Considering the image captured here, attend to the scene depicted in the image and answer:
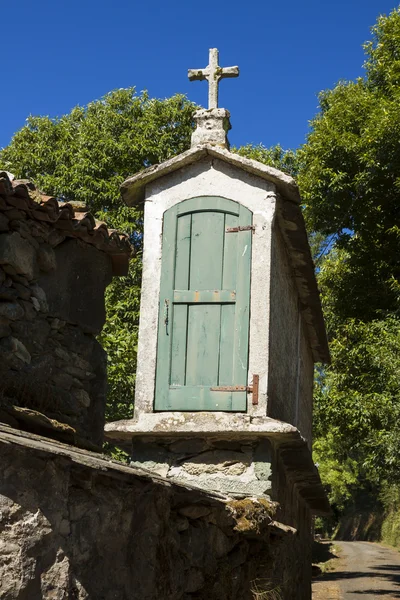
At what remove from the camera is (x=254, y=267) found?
6.57 meters

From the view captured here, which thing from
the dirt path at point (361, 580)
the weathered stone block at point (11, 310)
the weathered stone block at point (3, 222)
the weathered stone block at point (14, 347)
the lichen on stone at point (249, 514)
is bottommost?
the dirt path at point (361, 580)

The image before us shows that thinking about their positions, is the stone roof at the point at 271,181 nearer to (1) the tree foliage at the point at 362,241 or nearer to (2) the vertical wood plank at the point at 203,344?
(2) the vertical wood plank at the point at 203,344

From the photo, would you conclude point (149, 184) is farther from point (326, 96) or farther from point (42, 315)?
point (326, 96)

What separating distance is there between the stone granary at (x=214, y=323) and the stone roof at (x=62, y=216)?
1.21 meters

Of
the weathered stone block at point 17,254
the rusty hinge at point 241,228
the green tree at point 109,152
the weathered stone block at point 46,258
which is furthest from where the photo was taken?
the green tree at point 109,152

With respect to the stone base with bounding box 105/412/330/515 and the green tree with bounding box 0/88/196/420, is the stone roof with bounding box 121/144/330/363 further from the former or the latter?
the green tree with bounding box 0/88/196/420

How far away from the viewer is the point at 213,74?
756 cm

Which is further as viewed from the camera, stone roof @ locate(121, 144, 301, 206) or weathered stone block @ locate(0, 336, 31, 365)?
stone roof @ locate(121, 144, 301, 206)

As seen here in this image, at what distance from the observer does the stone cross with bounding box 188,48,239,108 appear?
752 centimetres

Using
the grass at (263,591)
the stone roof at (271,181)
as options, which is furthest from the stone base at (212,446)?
the stone roof at (271,181)

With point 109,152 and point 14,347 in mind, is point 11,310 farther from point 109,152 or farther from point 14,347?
point 109,152

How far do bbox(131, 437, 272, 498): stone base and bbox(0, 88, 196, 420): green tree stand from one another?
801 cm

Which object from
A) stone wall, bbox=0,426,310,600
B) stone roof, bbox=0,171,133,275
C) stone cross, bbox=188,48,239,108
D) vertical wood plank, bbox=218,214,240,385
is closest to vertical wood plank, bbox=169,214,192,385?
vertical wood plank, bbox=218,214,240,385

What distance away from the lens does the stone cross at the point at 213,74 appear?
7.52m
